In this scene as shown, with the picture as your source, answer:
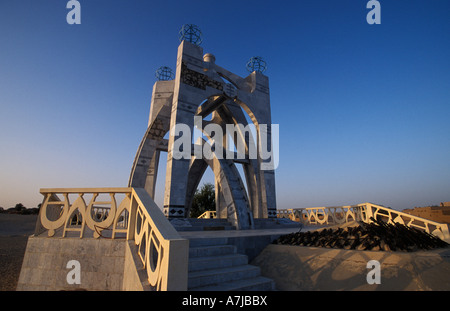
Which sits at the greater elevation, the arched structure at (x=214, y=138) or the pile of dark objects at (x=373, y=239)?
the arched structure at (x=214, y=138)

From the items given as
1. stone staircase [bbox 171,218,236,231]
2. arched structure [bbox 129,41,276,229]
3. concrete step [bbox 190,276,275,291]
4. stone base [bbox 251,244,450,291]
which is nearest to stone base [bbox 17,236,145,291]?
concrete step [bbox 190,276,275,291]

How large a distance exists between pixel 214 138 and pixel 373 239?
40.4 feet

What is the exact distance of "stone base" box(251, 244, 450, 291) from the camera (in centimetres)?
304

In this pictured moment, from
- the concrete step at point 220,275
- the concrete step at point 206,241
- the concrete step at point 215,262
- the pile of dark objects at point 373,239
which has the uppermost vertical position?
the pile of dark objects at point 373,239

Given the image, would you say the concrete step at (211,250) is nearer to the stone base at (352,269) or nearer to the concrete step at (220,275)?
the concrete step at (220,275)

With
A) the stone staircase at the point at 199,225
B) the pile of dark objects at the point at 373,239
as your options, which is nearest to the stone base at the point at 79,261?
the pile of dark objects at the point at 373,239

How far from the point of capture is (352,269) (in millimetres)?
3584

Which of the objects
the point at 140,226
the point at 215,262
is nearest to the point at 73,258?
the point at 140,226

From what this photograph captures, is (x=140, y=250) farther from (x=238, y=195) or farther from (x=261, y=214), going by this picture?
(x=261, y=214)

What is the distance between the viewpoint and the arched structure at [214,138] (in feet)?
34.0

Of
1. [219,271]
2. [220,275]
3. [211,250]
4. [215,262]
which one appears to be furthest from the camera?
[211,250]

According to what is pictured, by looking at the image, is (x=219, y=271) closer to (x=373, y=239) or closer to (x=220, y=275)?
(x=220, y=275)

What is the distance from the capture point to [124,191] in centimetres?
420
